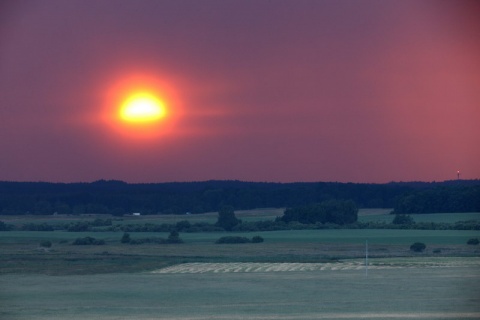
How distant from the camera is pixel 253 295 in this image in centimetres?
2950

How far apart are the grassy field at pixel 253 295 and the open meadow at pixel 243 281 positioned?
0.03 metres

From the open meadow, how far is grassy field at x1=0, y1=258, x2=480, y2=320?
0.10 feet

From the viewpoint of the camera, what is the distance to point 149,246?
66.0m

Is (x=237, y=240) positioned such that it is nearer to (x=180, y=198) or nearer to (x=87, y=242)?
(x=87, y=242)

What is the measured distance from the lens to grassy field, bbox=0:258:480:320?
24.8 metres

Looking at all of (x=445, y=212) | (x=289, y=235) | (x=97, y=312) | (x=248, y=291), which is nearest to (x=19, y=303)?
(x=97, y=312)

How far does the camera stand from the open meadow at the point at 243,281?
25.5m

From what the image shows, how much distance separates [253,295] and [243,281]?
17.3ft

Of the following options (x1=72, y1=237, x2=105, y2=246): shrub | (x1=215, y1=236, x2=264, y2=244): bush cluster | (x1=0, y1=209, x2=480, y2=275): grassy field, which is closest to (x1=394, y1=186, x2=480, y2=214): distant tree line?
(x1=0, y1=209, x2=480, y2=275): grassy field

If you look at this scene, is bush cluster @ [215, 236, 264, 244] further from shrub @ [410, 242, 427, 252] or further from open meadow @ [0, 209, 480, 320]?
shrub @ [410, 242, 427, 252]

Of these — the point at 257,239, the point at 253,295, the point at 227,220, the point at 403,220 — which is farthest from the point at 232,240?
the point at 253,295

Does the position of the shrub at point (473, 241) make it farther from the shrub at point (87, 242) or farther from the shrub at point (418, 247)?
the shrub at point (87, 242)

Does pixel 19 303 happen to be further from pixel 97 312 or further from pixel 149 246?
pixel 149 246

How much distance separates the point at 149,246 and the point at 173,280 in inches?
1206
